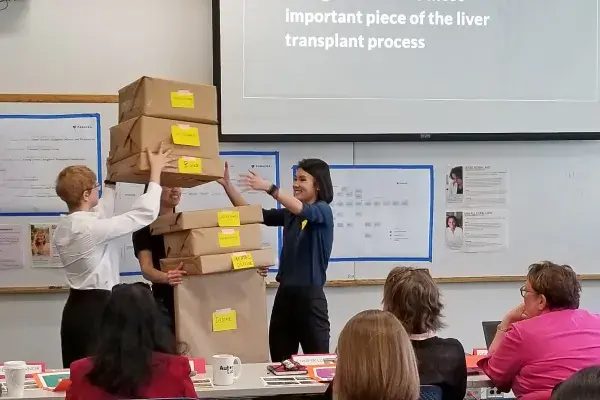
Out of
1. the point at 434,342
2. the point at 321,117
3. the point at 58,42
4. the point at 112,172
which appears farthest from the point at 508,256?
the point at 58,42

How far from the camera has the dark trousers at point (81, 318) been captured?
290cm

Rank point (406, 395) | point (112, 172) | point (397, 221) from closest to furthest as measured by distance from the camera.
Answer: point (406, 395) < point (112, 172) < point (397, 221)

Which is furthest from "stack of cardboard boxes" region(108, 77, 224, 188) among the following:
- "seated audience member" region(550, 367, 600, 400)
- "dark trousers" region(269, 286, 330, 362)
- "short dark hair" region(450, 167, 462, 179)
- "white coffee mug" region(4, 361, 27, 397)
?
"seated audience member" region(550, 367, 600, 400)

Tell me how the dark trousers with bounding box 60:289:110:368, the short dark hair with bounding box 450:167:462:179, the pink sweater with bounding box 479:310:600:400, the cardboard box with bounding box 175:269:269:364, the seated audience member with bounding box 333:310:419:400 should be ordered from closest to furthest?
the seated audience member with bounding box 333:310:419:400 → the pink sweater with bounding box 479:310:600:400 → the cardboard box with bounding box 175:269:269:364 → the dark trousers with bounding box 60:289:110:368 → the short dark hair with bounding box 450:167:462:179

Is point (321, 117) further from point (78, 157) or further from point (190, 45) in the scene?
point (78, 157)

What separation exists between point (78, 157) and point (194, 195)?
65 cm

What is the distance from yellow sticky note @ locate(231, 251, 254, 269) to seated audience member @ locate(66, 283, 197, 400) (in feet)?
3.02

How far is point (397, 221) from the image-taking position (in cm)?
404

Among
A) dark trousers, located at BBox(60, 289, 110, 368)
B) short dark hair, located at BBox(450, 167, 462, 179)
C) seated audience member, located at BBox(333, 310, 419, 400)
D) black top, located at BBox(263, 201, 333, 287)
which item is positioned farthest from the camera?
short dark hair, located at BBox(450, 167, 462, 179)

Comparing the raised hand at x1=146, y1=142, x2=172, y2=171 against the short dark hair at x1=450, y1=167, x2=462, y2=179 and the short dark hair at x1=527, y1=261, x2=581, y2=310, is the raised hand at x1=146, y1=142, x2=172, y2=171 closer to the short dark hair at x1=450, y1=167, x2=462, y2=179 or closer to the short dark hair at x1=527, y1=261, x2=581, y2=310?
the short dark hair at x1=527, y1=261, x2=581, y2=310

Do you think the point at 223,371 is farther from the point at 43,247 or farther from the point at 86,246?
the point at 43,247

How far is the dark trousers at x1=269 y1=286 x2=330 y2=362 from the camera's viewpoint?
10.5 ft

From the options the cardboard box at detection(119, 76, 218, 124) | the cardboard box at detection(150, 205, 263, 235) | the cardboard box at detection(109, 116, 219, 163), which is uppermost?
the cardboard box at detection(119, 76, 218, 124)

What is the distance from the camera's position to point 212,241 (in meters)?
2.80
